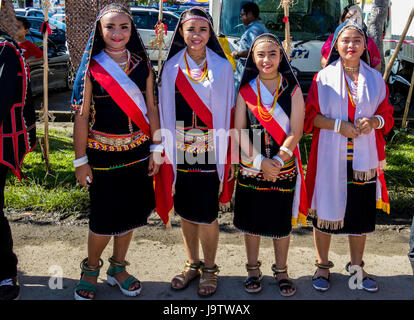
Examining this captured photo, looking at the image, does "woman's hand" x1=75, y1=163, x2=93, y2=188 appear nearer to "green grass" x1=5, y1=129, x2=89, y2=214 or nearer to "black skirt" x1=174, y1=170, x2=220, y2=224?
"black skirt" x1=174, y1=170, x2=220, y2=224

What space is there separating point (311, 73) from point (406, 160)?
2.52 meters

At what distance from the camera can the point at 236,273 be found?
326 centimetres

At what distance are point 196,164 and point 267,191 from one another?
496 millimetres

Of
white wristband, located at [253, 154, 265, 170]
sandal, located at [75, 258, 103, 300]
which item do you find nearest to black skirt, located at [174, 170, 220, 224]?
white wristband, located at [253, 154, 265, 170]

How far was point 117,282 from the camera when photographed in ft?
9.84

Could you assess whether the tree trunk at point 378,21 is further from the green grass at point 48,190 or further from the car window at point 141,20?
the car window at point 141,20

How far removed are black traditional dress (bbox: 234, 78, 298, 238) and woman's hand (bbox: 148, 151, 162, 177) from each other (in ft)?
1.80

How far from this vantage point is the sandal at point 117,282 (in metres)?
2.94

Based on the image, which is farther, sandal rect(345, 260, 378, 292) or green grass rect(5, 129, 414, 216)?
green grass rect(5, 129, 414, 216)

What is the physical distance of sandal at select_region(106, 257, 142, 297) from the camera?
2.94 meters

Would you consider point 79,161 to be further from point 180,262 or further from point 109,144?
point 180,262

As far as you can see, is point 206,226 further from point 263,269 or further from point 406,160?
point 406,160
